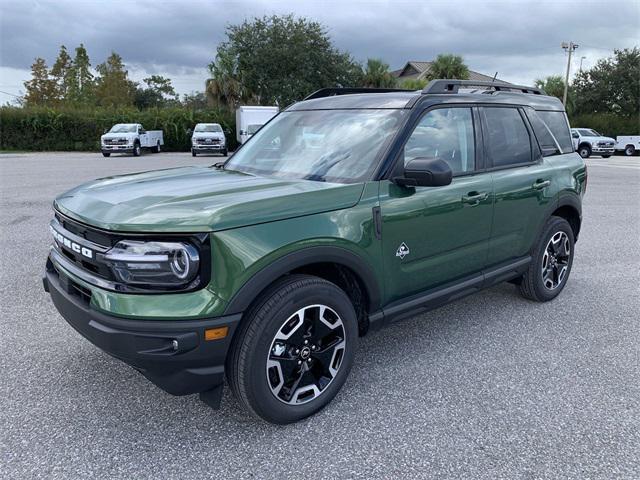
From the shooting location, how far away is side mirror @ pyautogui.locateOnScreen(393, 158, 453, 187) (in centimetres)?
299

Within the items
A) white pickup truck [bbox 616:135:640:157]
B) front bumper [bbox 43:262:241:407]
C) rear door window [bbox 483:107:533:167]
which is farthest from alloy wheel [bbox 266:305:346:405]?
white pickup truck [bbox 616:135:640:157]

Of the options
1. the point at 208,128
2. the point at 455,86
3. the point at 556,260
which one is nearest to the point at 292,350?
the point at 455,86

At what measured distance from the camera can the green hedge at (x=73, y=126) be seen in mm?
32750

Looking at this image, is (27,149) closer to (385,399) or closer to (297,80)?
(297,80)

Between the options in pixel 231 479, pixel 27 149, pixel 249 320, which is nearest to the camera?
pixel 231 479

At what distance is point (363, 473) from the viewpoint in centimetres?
244

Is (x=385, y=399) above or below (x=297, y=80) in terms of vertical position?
below

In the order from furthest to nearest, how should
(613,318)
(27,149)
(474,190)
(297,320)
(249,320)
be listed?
(27,149), (613,318), (474,190), (297,320), (249,320)

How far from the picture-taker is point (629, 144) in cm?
3341

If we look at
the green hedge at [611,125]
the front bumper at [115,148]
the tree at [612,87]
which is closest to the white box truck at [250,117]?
the front bumper at [115,148]

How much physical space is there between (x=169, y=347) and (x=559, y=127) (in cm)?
413

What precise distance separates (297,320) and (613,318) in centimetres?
312

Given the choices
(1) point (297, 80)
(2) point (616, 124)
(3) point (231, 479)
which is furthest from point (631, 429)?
Answer: (2) point (616, 124)

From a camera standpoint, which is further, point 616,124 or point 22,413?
point 616,124
